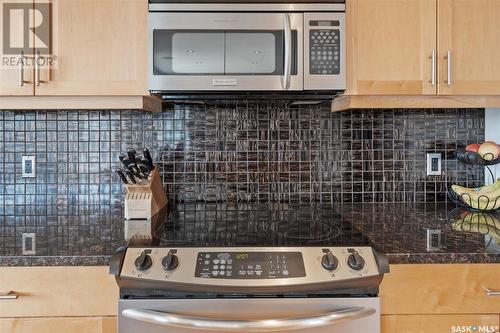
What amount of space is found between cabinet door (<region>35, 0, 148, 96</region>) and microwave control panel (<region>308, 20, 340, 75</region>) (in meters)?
0.64

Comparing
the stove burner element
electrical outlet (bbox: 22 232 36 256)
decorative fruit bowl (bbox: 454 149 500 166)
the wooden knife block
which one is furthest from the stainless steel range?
decorative fruit bowl (bbox: 454 149 500 166)

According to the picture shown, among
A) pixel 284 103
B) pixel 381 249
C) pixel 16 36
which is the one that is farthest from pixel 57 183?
pixel 381 249

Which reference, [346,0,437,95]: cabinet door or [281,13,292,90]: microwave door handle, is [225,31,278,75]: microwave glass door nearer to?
[281,13,292,90]: microwave door handle

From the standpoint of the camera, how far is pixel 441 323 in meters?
1.17

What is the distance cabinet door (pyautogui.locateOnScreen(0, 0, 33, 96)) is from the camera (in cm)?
153

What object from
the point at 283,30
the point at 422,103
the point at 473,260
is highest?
the point at 283,30

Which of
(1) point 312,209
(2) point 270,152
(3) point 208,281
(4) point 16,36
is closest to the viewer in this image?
(3) point 208,281

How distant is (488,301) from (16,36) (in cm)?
181

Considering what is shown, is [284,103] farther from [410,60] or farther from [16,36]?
[16,36]

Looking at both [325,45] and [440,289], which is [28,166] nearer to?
[325,45]

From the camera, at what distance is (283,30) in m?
1.55

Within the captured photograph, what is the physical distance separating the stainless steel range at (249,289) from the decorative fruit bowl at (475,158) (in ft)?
2.94

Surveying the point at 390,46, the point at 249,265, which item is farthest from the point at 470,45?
the point at 249,265

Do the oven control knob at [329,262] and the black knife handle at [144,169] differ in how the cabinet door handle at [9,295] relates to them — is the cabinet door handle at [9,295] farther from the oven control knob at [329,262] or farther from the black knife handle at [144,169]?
the oven control knob at [329,262]
